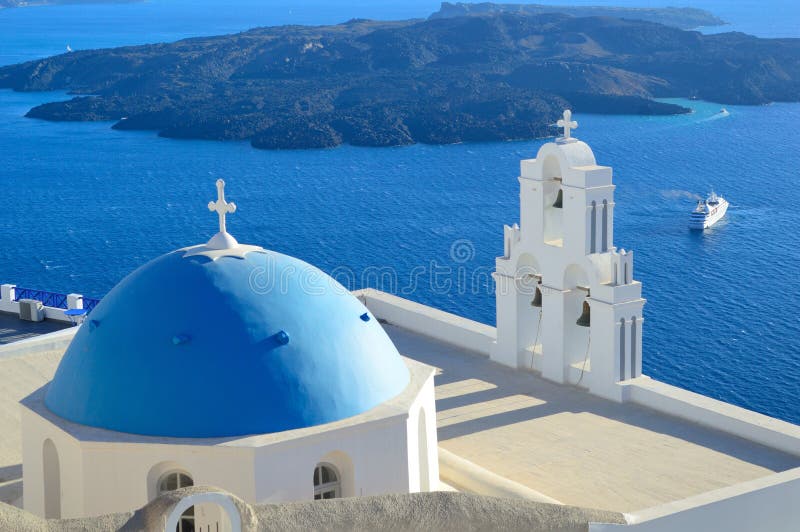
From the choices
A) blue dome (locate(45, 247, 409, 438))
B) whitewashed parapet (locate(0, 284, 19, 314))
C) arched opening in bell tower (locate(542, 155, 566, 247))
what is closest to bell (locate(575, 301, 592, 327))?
arched opening in bell tower (locate(542, 155, 566, 247))

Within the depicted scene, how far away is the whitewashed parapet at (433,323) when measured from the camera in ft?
66.0

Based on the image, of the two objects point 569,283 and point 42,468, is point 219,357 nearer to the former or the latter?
point 42,468

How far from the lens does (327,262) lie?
62.5 metres

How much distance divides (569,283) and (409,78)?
107m

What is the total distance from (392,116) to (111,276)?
43987mm

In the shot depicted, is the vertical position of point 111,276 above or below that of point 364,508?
below

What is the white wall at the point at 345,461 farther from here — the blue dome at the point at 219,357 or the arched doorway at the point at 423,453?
the arched doorway at the point at 423,453

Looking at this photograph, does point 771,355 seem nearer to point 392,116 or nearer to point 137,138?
point 392,116

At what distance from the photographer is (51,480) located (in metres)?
13.7

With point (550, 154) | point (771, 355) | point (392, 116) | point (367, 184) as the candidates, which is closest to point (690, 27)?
point (392, 116)

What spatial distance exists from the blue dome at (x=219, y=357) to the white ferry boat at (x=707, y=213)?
55.8 m

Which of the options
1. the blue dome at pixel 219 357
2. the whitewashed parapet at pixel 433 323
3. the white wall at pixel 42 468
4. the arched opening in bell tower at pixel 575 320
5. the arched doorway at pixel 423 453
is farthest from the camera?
the whitewashed parapet at pixel 433 323

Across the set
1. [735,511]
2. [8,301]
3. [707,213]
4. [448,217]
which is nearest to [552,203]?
[735,511]

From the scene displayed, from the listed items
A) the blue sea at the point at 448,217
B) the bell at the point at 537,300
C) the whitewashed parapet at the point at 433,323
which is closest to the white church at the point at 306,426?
the bell at the point at 537,300
